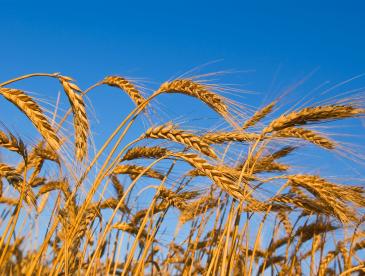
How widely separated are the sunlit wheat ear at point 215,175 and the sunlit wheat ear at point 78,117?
1.96 ft

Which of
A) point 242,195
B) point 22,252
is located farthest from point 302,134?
point 22,252

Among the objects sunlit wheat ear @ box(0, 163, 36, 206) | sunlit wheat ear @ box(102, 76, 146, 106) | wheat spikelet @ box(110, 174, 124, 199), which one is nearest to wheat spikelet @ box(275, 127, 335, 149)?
sunlit wheat ear @ box(102, 76, 146, 106)

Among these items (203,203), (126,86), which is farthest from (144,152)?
(203,203)

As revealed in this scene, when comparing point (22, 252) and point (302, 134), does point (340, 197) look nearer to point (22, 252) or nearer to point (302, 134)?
point (302, 134)

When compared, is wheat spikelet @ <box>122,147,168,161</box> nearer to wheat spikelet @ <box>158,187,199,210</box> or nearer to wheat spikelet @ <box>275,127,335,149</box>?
wheat spikelet @ <box>158,187,199,210</box>

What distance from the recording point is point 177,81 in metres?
2.91

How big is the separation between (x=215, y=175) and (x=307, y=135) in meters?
1.03

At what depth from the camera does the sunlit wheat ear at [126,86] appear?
10.2 feet

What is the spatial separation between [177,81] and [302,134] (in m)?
1.00

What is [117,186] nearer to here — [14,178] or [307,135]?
[14,178]

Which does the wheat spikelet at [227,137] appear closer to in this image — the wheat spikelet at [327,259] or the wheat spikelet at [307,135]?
the wheat spikelet at [307,135]

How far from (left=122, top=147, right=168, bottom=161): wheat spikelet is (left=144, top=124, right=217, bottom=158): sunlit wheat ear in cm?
13

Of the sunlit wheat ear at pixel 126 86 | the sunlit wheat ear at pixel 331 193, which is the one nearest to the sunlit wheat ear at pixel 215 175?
the sunlit wheat ear at pixel 126 86

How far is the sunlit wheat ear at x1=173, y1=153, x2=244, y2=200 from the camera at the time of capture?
7.96 ft
